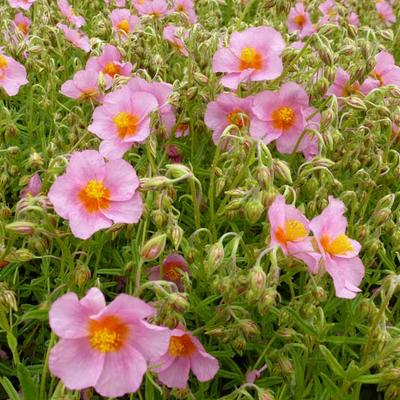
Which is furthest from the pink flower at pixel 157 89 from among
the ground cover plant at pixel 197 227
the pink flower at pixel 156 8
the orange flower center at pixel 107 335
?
the pink flower at pixel 156 8

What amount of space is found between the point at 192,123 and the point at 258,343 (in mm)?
985

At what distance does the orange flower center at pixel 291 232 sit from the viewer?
5.94 feet

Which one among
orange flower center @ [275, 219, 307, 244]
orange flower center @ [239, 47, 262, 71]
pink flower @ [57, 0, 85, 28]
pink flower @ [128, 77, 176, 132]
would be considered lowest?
pink flower @ [57, 0, 85, 28]

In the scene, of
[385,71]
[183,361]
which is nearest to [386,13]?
[385,71]

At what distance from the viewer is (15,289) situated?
233cm

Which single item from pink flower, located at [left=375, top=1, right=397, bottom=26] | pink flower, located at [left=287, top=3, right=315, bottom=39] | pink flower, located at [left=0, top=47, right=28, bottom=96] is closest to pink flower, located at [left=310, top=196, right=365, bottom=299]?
pink flower, located at [left=0, top=47, right=28, bottom=96]

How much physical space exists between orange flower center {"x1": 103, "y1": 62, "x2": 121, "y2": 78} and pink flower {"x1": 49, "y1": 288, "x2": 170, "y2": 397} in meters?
1.41

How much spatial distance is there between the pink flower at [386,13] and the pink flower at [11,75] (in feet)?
10.1

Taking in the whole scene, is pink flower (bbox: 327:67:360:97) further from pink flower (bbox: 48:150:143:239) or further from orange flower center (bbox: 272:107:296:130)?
pink flower (bbox: 48:150:143:239)

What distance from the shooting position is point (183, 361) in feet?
6.15

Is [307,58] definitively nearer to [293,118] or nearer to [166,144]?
[293,118]

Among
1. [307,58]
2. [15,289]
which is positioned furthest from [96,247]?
[307,58]

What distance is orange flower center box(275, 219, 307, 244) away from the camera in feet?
5.94

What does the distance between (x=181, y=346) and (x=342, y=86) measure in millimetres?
1479
